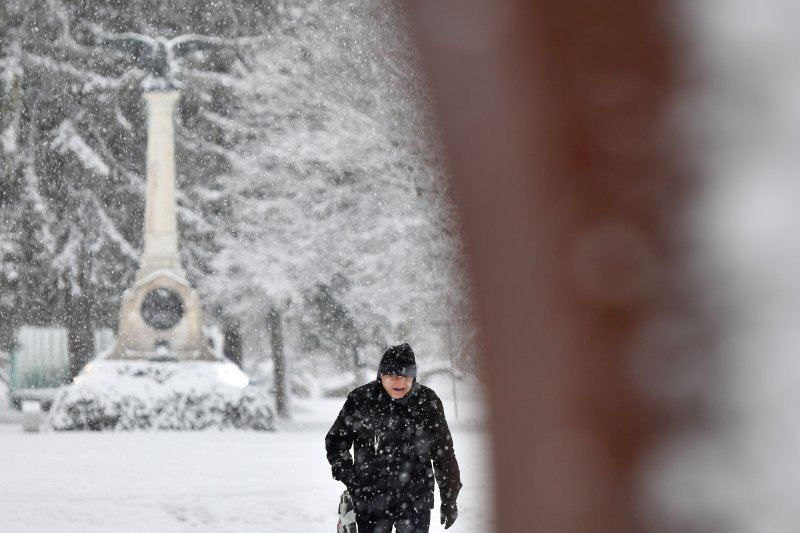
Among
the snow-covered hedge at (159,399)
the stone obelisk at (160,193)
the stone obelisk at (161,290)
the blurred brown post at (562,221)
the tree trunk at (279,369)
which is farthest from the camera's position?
the tree trunk at (279,369)

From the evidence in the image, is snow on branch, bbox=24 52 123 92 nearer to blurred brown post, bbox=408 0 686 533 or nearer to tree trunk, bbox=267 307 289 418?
tree trunk, bbox=267 307 289 418

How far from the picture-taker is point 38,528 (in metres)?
11.8

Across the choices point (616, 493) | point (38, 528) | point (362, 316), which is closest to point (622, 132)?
point (616, 493)

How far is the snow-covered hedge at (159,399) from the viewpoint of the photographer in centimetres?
2242

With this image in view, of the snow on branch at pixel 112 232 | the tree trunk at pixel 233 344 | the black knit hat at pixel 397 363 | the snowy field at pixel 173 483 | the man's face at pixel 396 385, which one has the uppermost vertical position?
the snow on branch at pixel 112 232

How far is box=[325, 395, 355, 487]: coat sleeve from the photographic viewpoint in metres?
5.34

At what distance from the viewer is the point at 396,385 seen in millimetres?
5371

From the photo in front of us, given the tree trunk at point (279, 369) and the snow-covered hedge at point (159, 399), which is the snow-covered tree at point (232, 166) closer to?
the tree trunk at point (279, 369)

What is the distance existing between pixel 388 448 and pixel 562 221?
4.94 metres

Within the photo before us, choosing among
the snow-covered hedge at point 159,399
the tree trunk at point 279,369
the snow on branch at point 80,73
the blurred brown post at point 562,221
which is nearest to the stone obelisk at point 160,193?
the snow-covered hedge at point 159,399

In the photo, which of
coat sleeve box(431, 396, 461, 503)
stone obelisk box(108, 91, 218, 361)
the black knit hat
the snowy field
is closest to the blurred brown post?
the black knit hat

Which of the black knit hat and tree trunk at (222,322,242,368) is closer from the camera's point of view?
the black knit hat

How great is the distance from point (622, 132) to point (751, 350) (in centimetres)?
11

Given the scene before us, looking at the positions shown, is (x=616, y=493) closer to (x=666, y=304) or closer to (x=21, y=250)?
(x=666, y=304)
